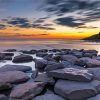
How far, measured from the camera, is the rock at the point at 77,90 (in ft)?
13.8

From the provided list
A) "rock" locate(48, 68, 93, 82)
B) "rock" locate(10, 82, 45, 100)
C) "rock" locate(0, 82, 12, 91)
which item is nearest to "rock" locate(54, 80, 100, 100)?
"rock" locate(48, 68, 93, 82)

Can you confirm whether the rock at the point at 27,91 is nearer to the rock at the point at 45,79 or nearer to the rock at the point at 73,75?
the rock at the point at 45,79

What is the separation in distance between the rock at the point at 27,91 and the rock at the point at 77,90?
1.09 ft

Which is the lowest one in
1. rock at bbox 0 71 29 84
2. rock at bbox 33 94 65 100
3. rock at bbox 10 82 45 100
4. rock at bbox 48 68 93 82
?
rock at bbox 33 94 65 100

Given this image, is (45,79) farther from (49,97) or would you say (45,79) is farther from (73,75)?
(49,97)

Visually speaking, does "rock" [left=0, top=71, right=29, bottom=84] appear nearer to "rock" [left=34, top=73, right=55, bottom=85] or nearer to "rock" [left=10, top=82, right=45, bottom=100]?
"rock" [left=34, top=73, right=55, bottom=85]

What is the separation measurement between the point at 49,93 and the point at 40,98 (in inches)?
18.6

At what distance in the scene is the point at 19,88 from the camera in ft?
14.6

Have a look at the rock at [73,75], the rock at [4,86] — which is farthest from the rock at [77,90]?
the rock at [4,86]

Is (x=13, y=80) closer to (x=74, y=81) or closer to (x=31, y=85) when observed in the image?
(x=31, y=85)

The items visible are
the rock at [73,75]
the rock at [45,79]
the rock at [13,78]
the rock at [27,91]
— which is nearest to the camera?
the rock at [27,91]

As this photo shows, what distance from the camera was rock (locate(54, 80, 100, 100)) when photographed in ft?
13.8

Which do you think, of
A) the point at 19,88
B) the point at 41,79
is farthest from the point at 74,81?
the point at 19,88

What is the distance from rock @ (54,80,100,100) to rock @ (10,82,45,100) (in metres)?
0.33
